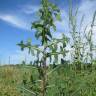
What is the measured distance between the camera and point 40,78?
90.0 inches

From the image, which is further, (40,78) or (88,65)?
(88,65)

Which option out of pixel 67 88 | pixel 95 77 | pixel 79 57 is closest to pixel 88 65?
pixel 95 77

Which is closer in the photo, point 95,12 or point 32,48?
point 32,48

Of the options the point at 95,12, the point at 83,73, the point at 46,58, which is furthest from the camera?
the point at 95,12

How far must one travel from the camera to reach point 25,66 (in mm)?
2379

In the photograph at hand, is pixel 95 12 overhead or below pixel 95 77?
overhead

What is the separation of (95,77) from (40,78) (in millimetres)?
2662

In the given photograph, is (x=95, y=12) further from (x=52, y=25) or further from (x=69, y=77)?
(x=52, y=25)

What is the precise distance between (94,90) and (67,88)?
2.45 ft

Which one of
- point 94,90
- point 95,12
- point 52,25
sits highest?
point 95,12

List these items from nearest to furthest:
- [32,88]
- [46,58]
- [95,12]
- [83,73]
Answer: [46,58], [32,88], [83,73], [95,12]

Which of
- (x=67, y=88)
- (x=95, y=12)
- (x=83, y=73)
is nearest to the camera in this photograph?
(x=67, y=88)

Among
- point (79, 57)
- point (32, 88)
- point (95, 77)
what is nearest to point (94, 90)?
point (95, 77)

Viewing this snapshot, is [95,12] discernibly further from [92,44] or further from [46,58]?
[46,58]
